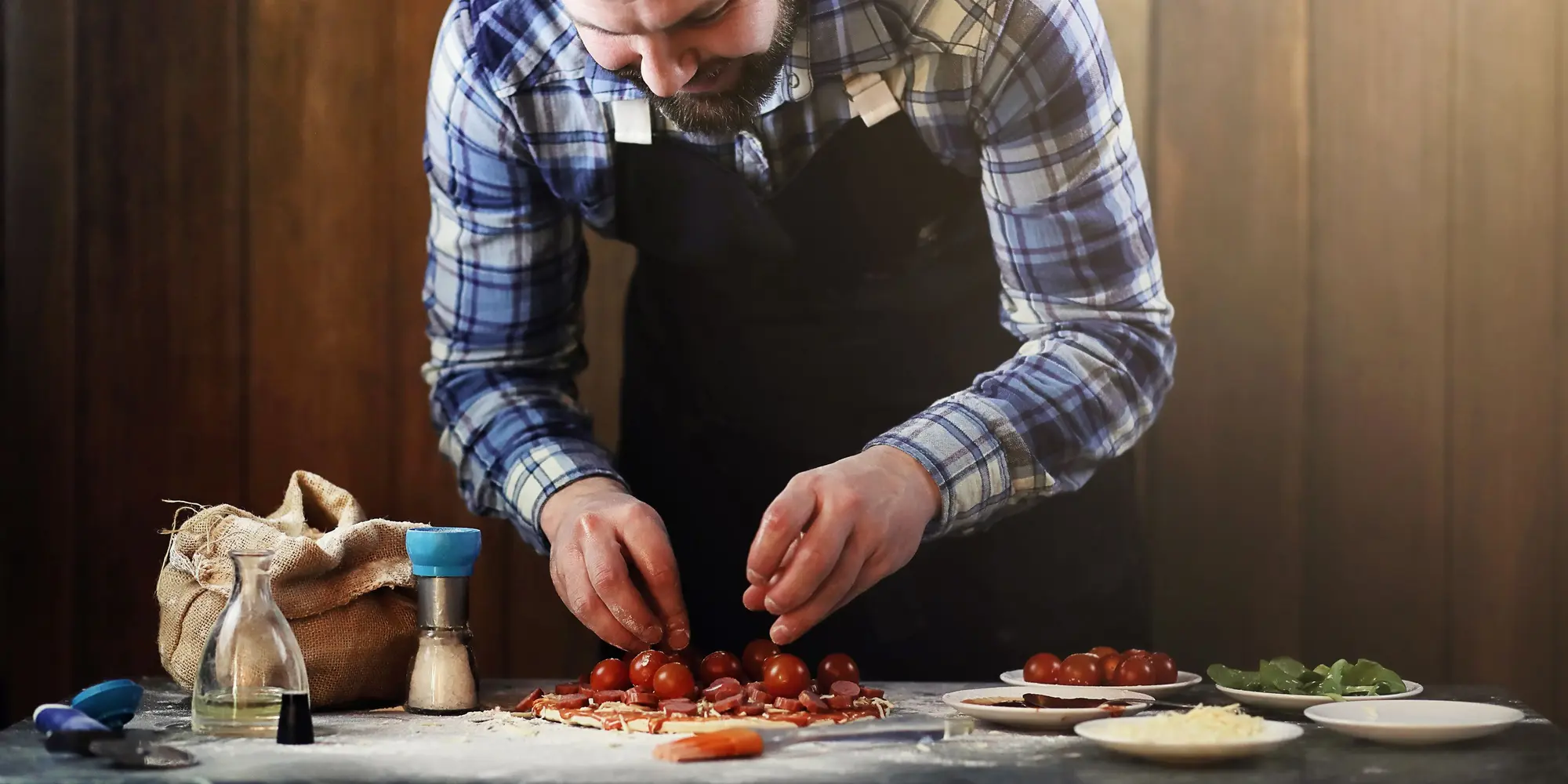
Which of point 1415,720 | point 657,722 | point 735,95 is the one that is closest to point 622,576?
point 657,722

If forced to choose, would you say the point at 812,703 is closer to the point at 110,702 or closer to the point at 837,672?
the point at 837,672

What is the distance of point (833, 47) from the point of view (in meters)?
1.97

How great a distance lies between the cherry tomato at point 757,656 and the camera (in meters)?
1.74

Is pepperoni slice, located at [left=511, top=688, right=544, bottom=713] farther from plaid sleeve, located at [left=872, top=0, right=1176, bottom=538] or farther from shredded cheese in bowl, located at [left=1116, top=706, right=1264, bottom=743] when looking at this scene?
shredded cheese in bowl, located at [left=1116, top=706, right=1264, bottom=743]

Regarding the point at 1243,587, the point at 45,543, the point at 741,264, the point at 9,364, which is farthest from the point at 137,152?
the point at 1243,587

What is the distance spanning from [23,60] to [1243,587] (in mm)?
1905

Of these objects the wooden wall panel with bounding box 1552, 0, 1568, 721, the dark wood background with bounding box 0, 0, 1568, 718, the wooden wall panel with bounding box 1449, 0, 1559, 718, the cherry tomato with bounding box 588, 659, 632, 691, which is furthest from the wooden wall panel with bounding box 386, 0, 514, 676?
the wooden wall panel with bounding box 1552, 0, 1568, 721

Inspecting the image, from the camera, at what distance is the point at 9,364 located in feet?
7.29

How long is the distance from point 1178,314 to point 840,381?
0.48 meters

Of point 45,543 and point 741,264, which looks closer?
→ point 741,264

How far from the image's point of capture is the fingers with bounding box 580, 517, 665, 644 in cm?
168

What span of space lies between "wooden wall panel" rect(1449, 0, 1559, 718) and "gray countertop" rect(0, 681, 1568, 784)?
638mm

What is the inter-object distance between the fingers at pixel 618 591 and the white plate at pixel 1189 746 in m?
0.55

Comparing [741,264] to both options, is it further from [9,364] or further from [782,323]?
[9,364]
